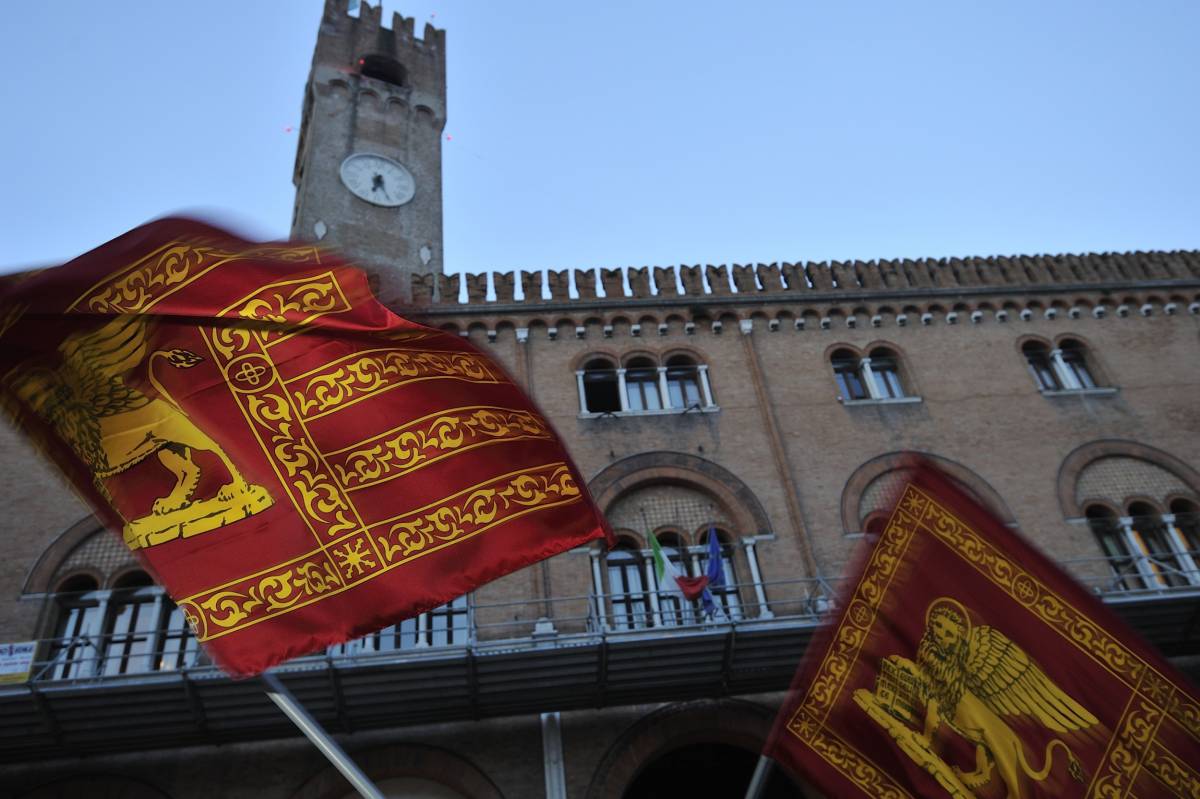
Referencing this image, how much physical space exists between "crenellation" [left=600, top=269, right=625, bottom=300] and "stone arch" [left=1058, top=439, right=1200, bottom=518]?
27.8 ft

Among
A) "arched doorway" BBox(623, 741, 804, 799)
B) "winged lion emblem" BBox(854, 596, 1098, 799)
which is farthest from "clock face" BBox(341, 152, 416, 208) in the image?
"winged lion emblem" BBox(854, 596, 1098, 799)

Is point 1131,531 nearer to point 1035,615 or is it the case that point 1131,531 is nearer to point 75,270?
point 1035,615

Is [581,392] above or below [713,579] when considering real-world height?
above

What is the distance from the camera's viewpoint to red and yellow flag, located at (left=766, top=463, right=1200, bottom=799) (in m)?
5.64

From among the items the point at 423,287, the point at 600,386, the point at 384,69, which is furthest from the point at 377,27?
the point at 600,386

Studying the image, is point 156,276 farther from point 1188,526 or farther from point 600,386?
point 1188,526

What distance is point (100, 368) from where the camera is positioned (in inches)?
204

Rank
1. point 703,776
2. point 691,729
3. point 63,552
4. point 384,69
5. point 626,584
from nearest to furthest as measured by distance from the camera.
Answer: point 691,729 < point 63,552 < point 626,584 < point 703,776 < point 384,69

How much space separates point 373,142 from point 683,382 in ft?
41.7

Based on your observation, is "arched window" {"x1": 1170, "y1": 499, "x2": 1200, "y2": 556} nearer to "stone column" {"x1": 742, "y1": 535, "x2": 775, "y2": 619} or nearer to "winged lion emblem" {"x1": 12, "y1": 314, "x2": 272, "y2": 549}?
"stone column" {"x1": 742, "y1": 535, "x2": 775, "y2": 619}

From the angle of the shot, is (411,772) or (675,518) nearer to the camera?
(411,772)

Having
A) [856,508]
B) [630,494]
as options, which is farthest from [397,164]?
[856,508]

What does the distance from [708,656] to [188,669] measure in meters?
6.06

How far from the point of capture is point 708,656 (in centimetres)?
1086
